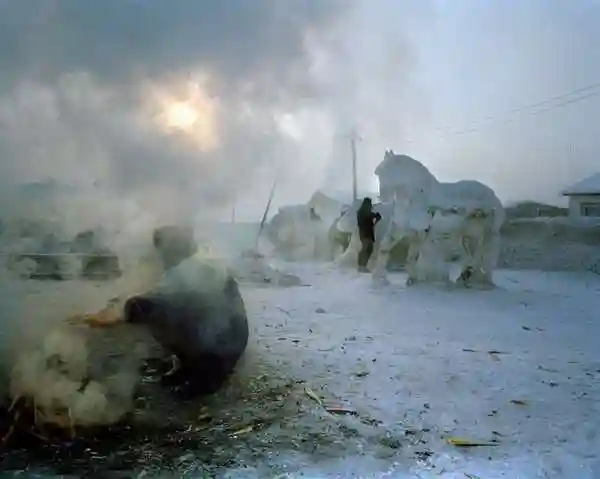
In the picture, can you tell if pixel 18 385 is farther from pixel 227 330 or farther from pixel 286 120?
pixel 286 120

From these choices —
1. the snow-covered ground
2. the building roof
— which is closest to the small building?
the building roof

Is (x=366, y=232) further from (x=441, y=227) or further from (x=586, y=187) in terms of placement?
(x=586, y=187)

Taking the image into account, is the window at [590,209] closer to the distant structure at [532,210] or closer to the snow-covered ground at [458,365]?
the distant structure at [532,210]

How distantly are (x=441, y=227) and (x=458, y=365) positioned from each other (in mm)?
2013

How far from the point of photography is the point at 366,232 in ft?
14.3

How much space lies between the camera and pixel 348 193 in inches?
132

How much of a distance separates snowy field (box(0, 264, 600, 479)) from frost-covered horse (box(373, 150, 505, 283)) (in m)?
0.46

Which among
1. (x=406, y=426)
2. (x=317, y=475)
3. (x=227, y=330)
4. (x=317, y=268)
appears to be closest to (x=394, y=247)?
(x=317, y=268)

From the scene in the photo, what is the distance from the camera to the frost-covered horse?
3.53 meters

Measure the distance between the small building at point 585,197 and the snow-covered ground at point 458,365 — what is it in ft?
1.13

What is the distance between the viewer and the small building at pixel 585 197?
2.57m

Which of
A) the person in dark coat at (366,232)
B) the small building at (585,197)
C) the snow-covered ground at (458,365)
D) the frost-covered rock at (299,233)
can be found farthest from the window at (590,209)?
the person in dark coat at (366,232)

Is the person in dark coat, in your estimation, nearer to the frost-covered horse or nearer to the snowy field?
the frost-covered horse

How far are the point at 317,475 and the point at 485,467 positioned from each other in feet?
1.29
